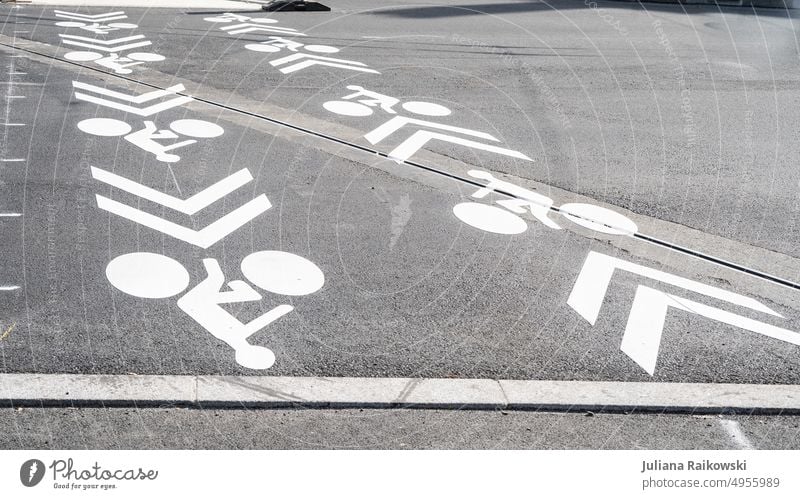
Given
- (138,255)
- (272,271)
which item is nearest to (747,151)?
(272,271)

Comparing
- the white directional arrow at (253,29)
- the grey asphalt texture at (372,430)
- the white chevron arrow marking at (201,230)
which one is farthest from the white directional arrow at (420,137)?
the white directional arrow at (253,29)

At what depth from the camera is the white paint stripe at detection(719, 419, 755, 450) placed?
393 cm

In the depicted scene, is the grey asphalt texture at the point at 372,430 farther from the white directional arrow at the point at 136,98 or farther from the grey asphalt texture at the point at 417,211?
the white directional arrow at the point at 136,98

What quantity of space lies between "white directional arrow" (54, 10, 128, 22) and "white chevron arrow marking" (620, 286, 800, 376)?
1157 cm

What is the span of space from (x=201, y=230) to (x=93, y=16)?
1006 centimetres

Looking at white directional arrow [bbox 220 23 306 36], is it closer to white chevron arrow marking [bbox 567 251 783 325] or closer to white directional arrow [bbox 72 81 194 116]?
white directional arrow [bbox 72 81 194 116]

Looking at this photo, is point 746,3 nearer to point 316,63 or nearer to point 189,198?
point 316,63

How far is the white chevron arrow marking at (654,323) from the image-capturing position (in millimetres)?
4766

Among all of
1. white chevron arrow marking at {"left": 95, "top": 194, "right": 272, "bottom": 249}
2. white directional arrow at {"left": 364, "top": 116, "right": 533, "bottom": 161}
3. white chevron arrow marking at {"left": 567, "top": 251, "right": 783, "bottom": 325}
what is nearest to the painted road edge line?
white chevron arrow marking at {"left": 567, "top": 251, "right": 783, "bottom": 325}

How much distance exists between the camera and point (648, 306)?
5.30 meters

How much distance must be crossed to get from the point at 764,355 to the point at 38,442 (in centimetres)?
376

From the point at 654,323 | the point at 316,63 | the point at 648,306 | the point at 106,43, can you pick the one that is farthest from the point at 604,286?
the point at 106,43

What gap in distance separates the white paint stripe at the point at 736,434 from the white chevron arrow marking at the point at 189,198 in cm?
390

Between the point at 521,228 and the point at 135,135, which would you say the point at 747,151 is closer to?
the point at 521,228
